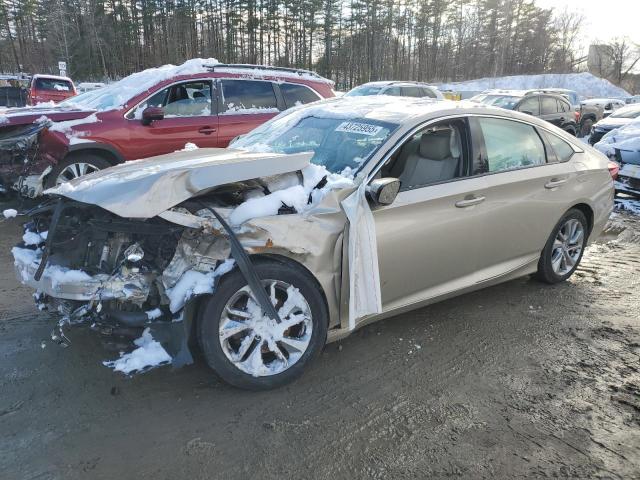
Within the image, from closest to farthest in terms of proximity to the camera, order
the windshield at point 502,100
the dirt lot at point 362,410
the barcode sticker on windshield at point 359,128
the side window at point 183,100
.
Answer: the dirt lot at point 362,410 → the barcode sticker on windshield at point 359,128 → the side window at point 183,100 → the windshield at point 502,100

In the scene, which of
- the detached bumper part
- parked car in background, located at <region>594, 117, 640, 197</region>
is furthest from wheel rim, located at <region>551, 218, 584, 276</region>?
parked car in background, located at <region>594, 117, 640, 197</region>

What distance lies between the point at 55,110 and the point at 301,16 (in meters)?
51.9

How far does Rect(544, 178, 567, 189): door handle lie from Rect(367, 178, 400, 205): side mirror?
190 cm

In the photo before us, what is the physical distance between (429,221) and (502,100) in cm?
1338

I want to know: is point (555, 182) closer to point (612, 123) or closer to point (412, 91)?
point (612, 123)

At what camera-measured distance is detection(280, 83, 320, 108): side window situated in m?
8.02

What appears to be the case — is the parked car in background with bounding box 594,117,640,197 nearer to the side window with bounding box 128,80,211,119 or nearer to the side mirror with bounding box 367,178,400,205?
the side mirror with bounding box 367,178,400,205

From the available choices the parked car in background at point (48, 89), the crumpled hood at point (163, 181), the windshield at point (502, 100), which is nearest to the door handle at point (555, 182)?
the crumpled hood at point (163, 181)

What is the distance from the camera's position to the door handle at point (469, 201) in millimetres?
3748

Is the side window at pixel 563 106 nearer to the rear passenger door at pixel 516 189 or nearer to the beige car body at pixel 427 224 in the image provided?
the beige car body at pixel 427 224

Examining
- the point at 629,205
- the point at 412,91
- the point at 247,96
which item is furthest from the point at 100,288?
the point at 412,91

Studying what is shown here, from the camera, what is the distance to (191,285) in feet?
9.12

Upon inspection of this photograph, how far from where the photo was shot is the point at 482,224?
3.89m

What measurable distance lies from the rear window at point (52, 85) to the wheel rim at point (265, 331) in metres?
19.2
